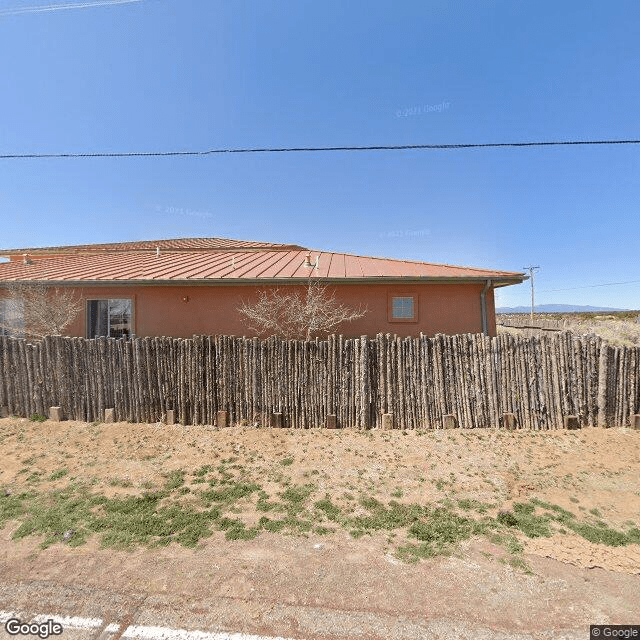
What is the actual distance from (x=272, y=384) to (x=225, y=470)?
1996 millimetres

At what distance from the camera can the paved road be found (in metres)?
2.38

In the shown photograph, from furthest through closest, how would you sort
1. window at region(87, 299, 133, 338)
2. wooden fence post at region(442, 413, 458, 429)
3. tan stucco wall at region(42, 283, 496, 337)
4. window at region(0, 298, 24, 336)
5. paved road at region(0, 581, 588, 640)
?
window at region(0, 298, 24, 336) → window at region(87, 299, 133, 338) → tan stucco wall at region(42, 283, 496, 337) → wooden fence post at region(442, 413, 458, 429) → paved road at region(0, 581, 588, 640)

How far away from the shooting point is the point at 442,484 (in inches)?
180

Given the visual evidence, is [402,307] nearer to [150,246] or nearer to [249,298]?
[249,298]

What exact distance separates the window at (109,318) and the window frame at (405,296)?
25.2ft

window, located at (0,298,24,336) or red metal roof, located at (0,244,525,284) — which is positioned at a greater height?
red metal roof, located at (0,244,525,284)

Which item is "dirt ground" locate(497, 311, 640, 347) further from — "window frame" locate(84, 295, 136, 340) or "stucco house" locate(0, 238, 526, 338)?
"window frame" locate(84, 295, 136, 340)

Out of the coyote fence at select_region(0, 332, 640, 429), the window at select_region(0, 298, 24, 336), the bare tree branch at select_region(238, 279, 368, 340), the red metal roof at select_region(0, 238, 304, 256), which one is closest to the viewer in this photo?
the coyote fence at select_region(0, 332, 640, 429)

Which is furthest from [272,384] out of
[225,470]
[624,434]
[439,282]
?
[624,434]

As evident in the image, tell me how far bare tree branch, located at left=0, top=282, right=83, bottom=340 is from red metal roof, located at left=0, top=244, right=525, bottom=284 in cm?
36

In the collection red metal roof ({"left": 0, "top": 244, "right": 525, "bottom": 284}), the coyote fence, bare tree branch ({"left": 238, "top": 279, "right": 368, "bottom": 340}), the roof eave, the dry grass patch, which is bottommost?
the dry grass patch

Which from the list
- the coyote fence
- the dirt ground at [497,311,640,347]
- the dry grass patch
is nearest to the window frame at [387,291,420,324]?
the coyote fence

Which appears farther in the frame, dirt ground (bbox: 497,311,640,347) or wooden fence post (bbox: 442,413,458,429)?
dirt ground (bbox: 497,311,640,347)

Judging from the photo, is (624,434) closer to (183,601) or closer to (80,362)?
(183,601)
